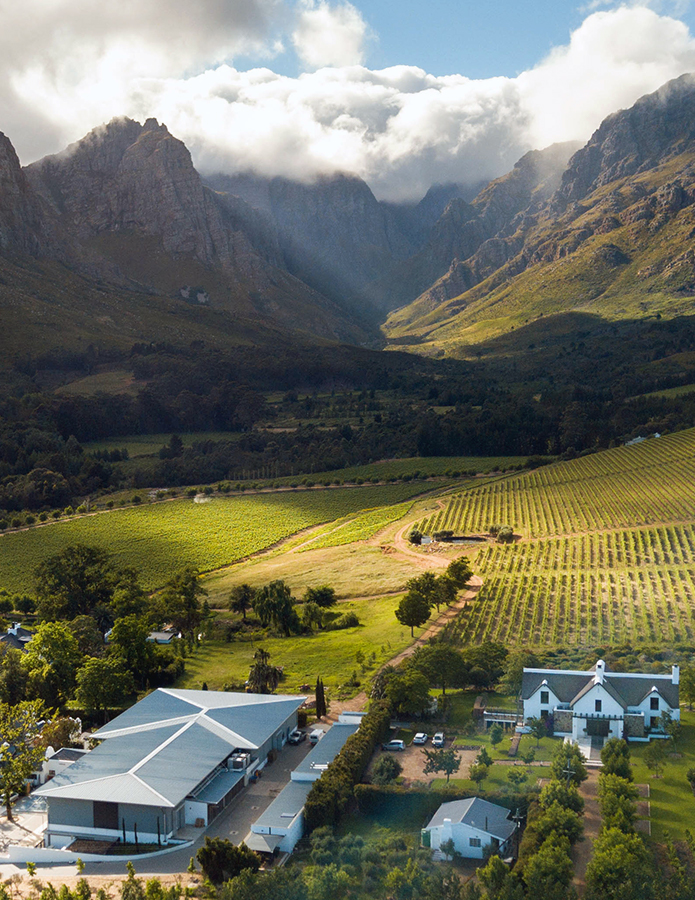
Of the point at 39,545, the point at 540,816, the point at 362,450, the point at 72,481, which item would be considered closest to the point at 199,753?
the point at 540,816

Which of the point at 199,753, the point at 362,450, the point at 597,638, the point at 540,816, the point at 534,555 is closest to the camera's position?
the point at 540,816

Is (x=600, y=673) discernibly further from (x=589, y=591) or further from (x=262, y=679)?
(x=589, y=591)

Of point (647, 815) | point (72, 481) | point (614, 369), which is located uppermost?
point (614, 369)

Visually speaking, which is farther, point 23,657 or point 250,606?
point 250,606

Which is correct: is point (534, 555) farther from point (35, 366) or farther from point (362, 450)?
point (35, 366)

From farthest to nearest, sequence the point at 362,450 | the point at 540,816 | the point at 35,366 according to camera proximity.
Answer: the point at 35,366, the point at 362,450, the point at 540,816

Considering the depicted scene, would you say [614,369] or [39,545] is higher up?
[614,369]

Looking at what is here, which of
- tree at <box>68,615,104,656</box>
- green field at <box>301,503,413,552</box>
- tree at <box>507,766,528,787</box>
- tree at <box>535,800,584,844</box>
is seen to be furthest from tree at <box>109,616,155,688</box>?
green field at <box>301,503,413,552</box>

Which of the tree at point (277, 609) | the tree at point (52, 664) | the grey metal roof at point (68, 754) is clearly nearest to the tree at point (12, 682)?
the tree at point (52, 664)

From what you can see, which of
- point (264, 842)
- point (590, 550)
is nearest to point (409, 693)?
point (264, 842)
